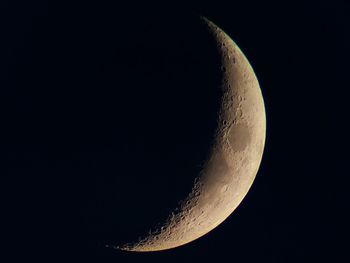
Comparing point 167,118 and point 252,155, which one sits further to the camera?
point 252,155

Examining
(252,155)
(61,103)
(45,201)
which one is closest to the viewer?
(61,103)

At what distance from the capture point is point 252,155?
4.30 m

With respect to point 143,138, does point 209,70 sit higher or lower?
higher

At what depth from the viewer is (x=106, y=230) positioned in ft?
12.9

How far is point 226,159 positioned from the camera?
4.00 metres

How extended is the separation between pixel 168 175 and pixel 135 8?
4.85ft

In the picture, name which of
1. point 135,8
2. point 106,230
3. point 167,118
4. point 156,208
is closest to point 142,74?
point 167,118

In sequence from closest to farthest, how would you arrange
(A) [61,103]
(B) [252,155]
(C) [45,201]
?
(A) [61,103] → (C) [45,201] → (B) [252,155]

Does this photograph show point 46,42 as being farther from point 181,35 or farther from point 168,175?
point 168,175

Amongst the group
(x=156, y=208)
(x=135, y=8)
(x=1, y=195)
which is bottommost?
(x=156, y=208)

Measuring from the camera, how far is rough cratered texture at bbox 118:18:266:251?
13.0ft

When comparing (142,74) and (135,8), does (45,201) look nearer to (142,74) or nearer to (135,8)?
(142,74)

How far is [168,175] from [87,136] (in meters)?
0.75

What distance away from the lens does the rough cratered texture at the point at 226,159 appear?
3947 millimetres
